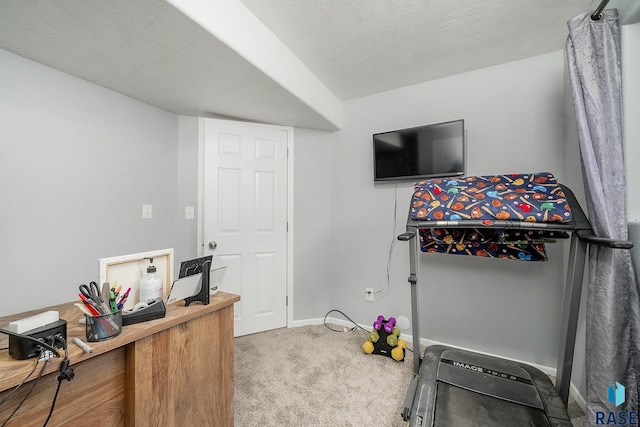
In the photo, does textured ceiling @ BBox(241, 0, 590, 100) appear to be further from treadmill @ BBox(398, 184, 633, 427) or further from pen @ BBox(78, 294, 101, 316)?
pen @ BBox(78, 294, 101, 316)

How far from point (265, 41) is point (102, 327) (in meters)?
1.78

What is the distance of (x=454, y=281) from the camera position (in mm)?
2229

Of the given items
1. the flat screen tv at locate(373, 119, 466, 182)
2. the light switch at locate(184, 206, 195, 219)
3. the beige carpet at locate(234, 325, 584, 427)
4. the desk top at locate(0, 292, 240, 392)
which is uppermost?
the flat screen tv at locate(373, 119, 466, 182)

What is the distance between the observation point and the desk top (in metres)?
0.66

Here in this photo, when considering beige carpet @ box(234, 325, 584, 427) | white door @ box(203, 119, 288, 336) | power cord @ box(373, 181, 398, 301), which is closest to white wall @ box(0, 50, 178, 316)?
white door @ box(203, 119, 288, 336)

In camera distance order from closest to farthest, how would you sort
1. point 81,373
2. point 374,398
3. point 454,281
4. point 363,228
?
point 81,373
point 374,398
point 454,281
point 363,228

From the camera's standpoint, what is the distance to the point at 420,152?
228 cm

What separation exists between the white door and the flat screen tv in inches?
39.9

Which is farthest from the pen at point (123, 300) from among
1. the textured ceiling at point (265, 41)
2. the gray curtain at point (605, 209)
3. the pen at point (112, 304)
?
the gray curtain at point (605, 209)

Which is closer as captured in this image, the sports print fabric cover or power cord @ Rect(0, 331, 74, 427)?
power cord @ Rect(0, 331, 74, 427)

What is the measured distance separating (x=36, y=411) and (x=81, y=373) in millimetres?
114

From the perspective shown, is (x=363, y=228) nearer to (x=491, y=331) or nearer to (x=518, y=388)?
(x=491, y=331)

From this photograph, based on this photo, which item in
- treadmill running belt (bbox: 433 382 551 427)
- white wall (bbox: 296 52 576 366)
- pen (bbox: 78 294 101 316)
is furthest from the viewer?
white wall (bbox: 296 52 576 366)

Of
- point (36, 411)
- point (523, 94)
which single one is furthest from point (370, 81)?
point (36, 411)
